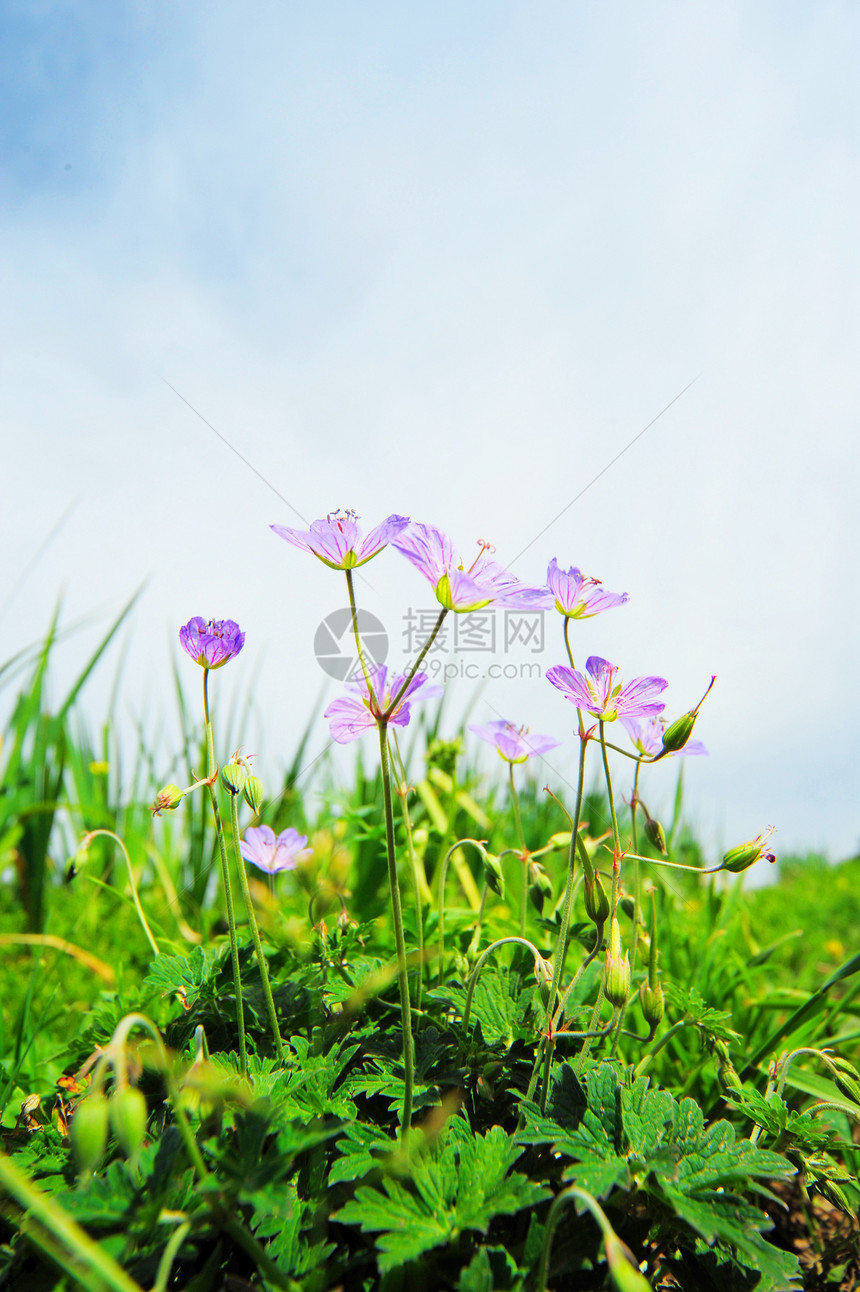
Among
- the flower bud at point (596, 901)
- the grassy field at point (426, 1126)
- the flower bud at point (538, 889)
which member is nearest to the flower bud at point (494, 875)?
the grassy field at point (426, 1126)

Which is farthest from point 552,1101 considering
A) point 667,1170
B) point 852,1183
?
point 852,1183

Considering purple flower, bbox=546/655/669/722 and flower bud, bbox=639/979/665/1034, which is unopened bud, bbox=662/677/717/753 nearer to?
purple flower, bbox=546/655/669/722

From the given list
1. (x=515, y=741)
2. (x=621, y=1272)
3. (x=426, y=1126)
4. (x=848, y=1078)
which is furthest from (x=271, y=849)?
(x=848, y=1078)

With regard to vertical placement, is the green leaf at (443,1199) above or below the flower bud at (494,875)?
below

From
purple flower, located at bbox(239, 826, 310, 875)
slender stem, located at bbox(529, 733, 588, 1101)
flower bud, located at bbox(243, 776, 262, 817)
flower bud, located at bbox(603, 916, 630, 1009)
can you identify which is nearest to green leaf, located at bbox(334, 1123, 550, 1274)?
slender stem, located at bbox(529, 733, 588, 1101)

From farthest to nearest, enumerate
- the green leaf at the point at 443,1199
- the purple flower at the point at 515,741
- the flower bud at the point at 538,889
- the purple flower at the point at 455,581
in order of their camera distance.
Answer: the purple flower at the point at 515,741 → the flower bud at the point at 538,889 → the purple flower at the point at 455,581 → the green leaf at the point at 443,1199

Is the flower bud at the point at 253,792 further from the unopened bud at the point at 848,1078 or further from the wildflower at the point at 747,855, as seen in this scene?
the unopened bud at the point at 848,1078
